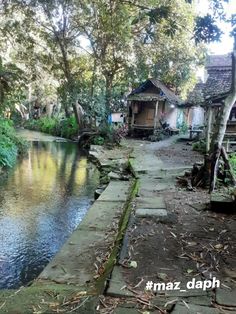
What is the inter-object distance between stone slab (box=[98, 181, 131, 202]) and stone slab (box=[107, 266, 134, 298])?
413cm

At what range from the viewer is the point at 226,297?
3.29 meters

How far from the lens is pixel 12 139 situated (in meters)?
17.9

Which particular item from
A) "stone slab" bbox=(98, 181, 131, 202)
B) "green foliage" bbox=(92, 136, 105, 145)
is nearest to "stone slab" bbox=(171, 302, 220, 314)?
"stone slab" bbox=(98, 181, 131, 202)

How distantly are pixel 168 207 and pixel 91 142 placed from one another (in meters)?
16.5

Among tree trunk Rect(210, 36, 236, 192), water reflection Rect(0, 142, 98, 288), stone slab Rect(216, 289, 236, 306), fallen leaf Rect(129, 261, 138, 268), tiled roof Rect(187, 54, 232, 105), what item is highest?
tiled roof Rect(187, 54, 232, 105)

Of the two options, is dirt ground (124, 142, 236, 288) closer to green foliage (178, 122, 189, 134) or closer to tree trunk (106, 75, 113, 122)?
tree trunk (106, 75, 113, 122)

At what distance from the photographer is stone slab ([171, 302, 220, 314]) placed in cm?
302

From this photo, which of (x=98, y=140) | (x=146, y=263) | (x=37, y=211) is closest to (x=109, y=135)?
(x=98, y=140)

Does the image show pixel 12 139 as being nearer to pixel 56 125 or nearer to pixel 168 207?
pixel 168 207

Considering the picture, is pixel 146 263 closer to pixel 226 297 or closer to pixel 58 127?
pixel 226 297

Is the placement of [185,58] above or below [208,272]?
above

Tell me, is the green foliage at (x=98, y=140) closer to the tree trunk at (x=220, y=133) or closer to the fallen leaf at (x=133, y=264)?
the tree trunk at (x=220, y=133)

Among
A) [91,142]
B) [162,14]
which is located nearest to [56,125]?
[91,142]

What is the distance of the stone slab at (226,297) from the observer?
319 centimetres
